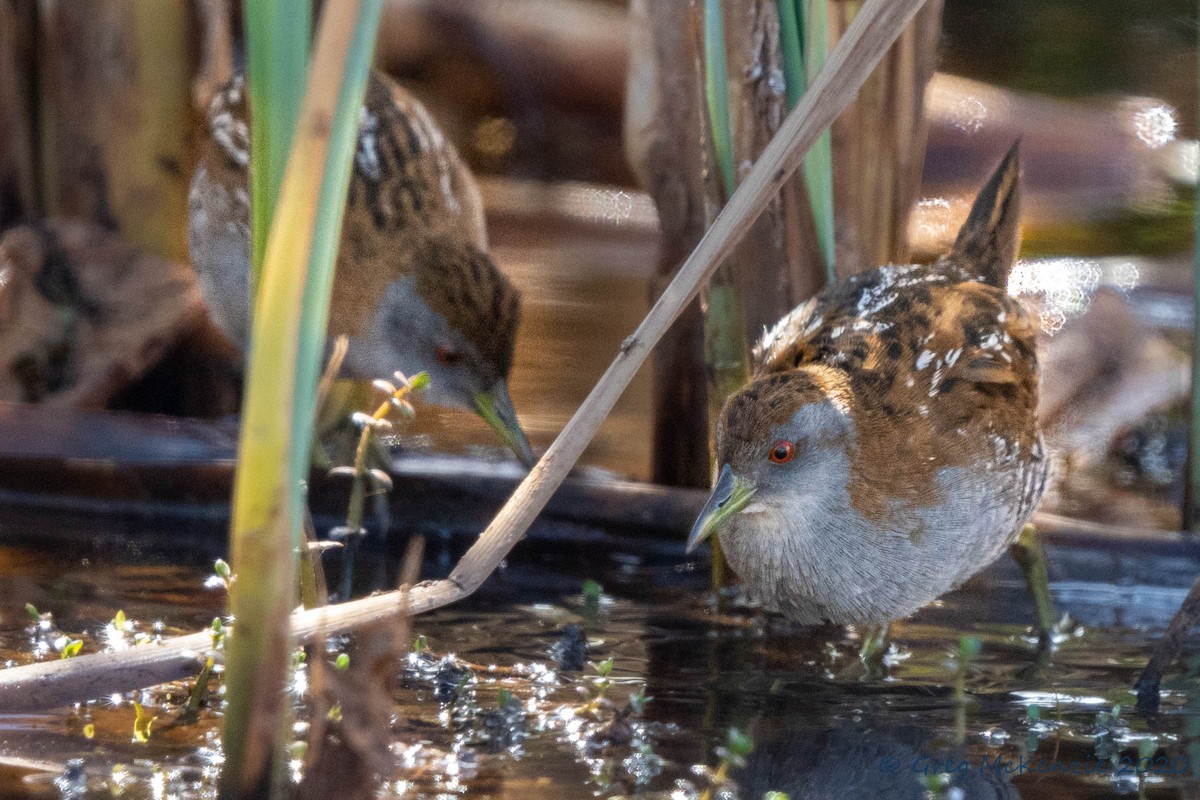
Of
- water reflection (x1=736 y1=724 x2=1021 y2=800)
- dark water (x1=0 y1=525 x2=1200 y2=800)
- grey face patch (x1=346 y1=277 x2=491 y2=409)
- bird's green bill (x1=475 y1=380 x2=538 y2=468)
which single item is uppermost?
grey face patch (x1=346 y1=277 x2=491 y2=409)

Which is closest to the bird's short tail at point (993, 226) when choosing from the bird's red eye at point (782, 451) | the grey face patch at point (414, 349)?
the bird's red eye at point (782, 451)

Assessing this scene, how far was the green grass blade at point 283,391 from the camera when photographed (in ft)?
6.43

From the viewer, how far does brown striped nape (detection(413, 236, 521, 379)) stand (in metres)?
4.36

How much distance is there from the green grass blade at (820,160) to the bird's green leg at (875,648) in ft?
2.98

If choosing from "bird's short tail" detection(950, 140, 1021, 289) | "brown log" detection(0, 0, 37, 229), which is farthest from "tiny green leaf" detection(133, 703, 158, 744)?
"brown log" detection(0, 0, 37, 229)

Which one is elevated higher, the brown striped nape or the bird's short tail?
the bird's short tail

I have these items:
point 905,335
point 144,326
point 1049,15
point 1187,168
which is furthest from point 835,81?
point 1049,15

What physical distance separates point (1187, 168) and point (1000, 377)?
4929 millimetres

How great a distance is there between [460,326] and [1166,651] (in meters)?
2.15

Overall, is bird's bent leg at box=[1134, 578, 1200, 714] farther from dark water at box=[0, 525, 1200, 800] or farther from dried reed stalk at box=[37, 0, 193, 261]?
dried reed stalk at box=[37, 0, 193, 261]

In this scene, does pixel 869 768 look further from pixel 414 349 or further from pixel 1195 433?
pixel 414 349

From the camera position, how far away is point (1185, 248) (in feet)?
23.2

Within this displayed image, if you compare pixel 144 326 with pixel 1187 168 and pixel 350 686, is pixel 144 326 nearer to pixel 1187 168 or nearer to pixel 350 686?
pixel 350 686

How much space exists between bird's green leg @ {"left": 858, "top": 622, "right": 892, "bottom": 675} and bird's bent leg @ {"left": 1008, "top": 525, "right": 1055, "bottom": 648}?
41cm
